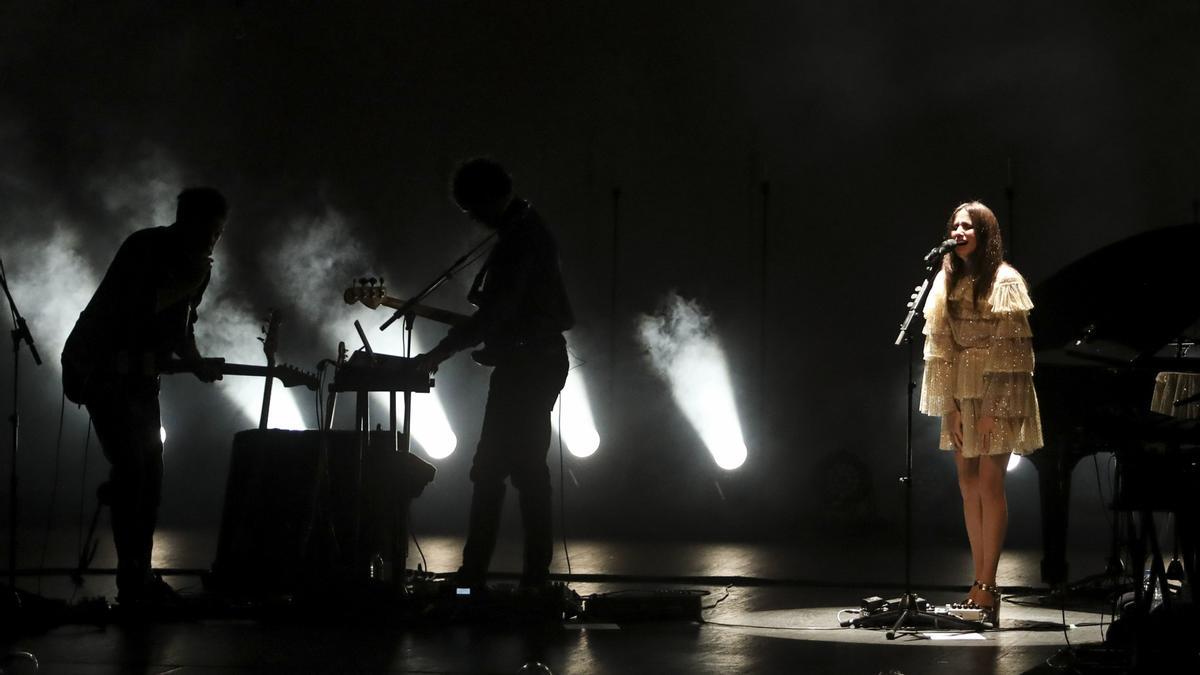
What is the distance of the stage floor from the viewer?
3221mm

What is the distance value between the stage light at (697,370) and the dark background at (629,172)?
Result: 106 mm

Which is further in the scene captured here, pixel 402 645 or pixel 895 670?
pixel 402 645

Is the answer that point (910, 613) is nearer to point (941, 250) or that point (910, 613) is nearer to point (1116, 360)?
point (1116, 360)

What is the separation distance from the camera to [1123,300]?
4.23 m

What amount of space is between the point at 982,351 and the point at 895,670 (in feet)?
4.72

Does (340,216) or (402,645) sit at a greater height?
(340,216)

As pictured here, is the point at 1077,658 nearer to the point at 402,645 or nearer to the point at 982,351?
the point at 982,351

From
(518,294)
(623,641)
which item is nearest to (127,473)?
(518,294)

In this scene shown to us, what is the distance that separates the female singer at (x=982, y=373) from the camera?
418cm

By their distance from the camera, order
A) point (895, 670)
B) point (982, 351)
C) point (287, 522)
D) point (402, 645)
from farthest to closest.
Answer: point (287, 522), point (982, 351), point (402, 645), point (895, 670)

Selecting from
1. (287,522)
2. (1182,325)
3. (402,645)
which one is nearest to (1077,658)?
(1182,325)

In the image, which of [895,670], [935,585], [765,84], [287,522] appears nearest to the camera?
[895,670]

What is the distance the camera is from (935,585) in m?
Result: 5.35

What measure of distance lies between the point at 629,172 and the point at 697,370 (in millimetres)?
1574
